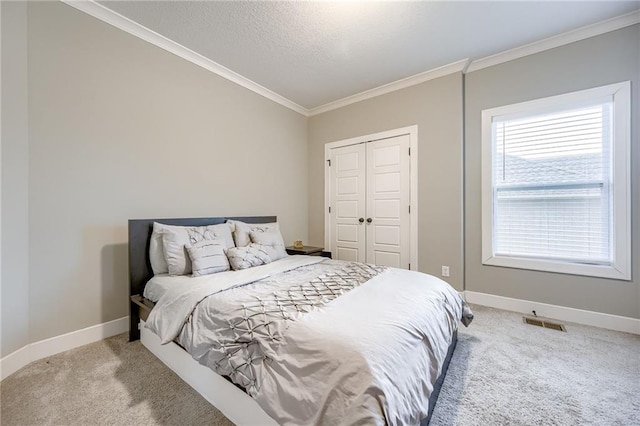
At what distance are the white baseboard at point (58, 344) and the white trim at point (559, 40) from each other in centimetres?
464

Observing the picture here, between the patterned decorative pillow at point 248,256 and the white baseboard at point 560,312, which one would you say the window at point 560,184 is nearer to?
the white baseboard at point 560,312

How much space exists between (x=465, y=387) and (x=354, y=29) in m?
3.01

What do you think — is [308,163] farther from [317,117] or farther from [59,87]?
[59,87]

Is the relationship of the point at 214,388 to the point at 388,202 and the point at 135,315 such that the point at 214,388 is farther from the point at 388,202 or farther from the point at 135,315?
the point at 388,202

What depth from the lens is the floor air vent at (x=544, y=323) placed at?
2443 millimetres

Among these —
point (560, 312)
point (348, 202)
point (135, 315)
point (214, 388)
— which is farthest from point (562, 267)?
point (135, 315)

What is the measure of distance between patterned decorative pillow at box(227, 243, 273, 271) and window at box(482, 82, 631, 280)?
8.33 ft

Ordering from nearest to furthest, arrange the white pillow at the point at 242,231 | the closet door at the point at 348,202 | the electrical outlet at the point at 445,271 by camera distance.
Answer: the white pillow at the point at 242,231 < the electrical outlet at the point at 445,271 < the closet door at the point at 348,202

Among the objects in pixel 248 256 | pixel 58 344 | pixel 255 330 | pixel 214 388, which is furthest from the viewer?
pixel 248 256

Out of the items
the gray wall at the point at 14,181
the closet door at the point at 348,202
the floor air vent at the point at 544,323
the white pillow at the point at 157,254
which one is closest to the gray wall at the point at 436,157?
the closet door at the point at 348,202

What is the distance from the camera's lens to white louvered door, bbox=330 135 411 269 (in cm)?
354

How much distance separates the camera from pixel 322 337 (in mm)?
1119

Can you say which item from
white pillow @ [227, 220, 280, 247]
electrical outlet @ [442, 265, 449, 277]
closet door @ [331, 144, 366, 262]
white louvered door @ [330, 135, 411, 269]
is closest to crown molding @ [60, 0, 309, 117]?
closet door @ [331, 144, 366, 262]

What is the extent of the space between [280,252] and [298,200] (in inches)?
63.8
